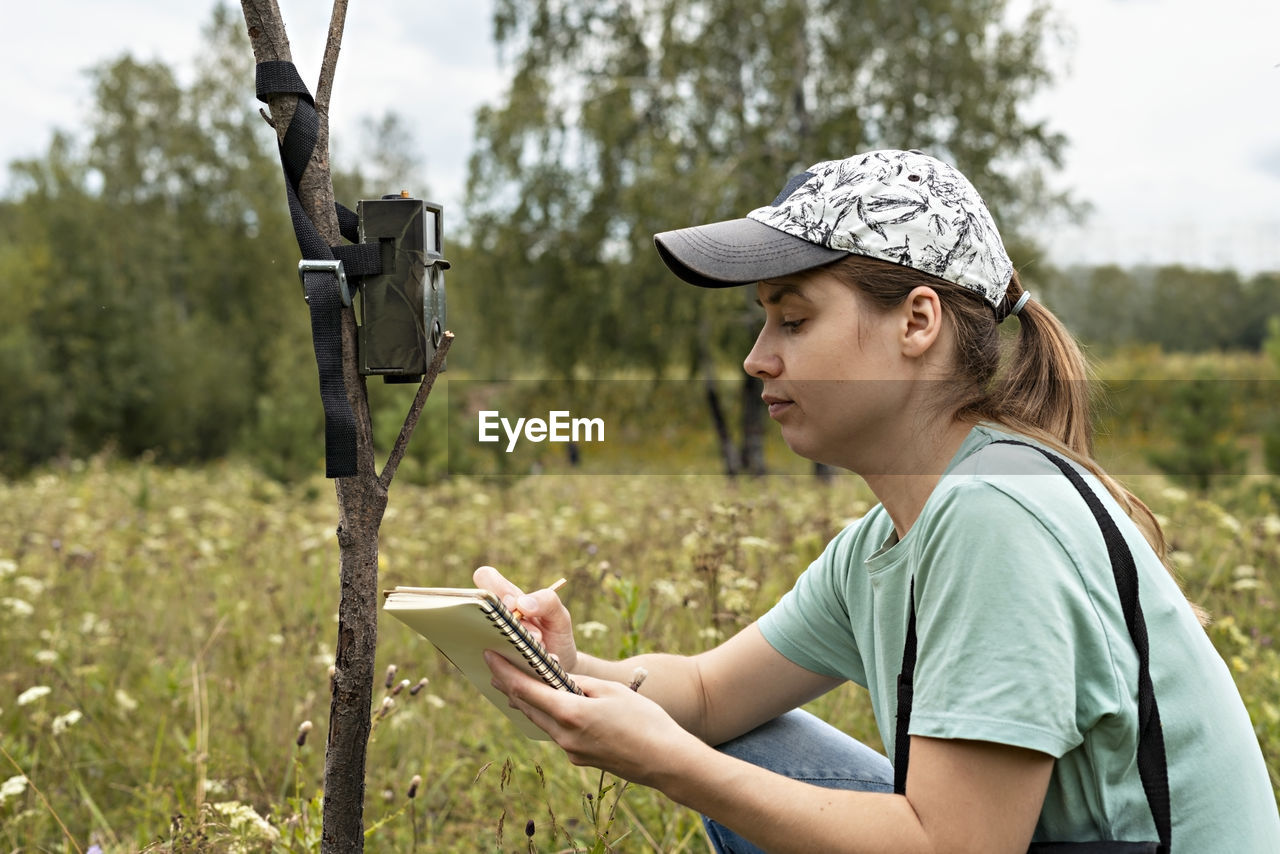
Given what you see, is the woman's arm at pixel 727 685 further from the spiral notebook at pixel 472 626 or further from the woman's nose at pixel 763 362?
the woman's nose at pixel 763 362

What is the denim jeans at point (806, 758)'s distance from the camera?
1.72 meters

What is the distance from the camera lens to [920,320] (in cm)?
128

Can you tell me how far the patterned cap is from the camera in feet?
4.22

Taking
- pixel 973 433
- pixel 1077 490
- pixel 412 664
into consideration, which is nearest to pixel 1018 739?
pixel 1077 490

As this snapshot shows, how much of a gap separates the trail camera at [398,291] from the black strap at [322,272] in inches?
0.9

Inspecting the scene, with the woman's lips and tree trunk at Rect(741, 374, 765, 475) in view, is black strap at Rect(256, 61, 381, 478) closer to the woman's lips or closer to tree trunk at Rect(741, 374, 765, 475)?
the woman's lips

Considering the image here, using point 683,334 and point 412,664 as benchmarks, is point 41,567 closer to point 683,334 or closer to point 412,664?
point 412,664

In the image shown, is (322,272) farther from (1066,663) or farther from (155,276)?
(155,276)

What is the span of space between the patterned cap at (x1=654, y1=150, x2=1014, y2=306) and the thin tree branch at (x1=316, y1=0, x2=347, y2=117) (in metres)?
0.55

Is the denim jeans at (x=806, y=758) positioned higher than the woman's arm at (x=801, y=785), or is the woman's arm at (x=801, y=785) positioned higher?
the woman's arm at (x=801, y=785)

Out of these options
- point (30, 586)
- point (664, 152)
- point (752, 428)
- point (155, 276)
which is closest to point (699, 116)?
point (664, 152)

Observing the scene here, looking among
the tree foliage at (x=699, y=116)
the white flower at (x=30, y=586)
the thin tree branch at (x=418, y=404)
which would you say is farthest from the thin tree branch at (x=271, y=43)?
the tree foliage at (x=699, y=116)

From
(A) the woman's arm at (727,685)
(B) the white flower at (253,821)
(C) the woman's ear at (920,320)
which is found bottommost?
(B) the white flower at (253,821)

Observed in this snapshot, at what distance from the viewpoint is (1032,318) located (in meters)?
1.44
